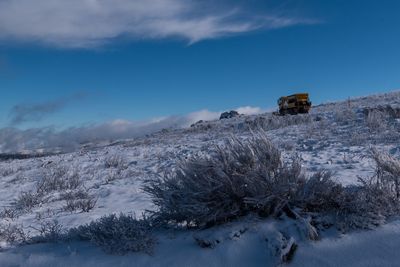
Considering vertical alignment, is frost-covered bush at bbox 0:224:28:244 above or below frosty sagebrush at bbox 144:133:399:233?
below

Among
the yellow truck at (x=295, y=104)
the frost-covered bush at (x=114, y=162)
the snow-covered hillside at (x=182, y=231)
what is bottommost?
the snow-covered hillside at (x=182, y=231)

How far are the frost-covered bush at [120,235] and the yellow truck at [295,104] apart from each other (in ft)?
85.7

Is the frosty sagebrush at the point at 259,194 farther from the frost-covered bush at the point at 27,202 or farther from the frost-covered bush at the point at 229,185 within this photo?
the frost-covered bush at the point at 27,202

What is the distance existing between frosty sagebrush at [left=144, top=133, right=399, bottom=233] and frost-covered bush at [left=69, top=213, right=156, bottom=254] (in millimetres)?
342

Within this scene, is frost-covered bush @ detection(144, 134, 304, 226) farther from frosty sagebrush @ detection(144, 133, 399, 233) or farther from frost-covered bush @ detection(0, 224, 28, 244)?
frost-covered bush @ detection(0, 224, 28, 244)

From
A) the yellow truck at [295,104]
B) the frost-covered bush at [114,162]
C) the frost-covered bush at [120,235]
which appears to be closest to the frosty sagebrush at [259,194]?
the frost-covered bush at [120,235]

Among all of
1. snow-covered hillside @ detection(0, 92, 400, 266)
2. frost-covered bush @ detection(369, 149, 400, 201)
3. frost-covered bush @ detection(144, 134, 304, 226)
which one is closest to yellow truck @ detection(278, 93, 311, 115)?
snow-covered hillside @ detection(0, 92, 400, 266)

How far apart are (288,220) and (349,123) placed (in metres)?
10.6

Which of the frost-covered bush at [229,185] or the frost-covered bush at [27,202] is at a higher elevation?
the frost-covered bush at [229,185]

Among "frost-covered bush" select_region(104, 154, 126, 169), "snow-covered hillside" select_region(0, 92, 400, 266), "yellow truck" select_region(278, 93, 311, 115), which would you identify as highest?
"yellow truck" select_region(278, 93, 311, 115)

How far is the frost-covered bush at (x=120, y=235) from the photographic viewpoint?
4.00 metres

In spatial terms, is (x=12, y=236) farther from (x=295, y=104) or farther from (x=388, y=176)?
(x=295, y=104)

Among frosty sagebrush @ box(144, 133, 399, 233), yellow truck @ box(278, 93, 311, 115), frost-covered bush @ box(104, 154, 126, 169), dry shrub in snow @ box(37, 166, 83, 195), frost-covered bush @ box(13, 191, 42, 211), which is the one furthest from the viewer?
yellow truck @ box(278, 93, 311, 115)

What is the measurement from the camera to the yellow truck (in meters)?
A: 29.8
